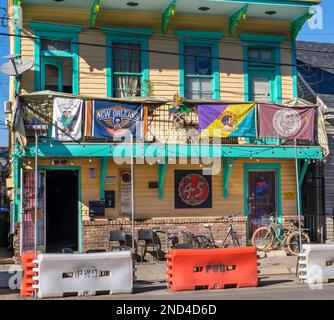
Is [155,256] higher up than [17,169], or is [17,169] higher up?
[17,169]

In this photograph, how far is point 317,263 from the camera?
1270cm

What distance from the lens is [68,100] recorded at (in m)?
15.1

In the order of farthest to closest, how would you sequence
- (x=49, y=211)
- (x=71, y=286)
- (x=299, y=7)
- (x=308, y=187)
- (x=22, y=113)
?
(x=49, y=211)
(x=308, y=187)
(x=299, y=7)
(x=22, y=113)
(x=71, y=286)

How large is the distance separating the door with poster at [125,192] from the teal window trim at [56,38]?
2767mm

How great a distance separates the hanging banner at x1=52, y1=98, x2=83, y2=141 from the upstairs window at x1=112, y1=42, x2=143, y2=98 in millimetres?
2065

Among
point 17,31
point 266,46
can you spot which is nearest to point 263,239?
point 266,46

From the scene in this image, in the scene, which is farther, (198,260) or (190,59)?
(190,59)

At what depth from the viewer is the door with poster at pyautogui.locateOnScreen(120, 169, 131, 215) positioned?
54.3 feet

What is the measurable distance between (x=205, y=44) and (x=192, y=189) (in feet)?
14.9

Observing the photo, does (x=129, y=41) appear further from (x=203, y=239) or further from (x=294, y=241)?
(x=294, y=241)

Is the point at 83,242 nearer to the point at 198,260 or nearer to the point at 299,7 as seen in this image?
the point at 198,260

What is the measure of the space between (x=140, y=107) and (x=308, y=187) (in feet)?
21.9

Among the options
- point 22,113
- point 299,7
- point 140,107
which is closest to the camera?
point 22,113
